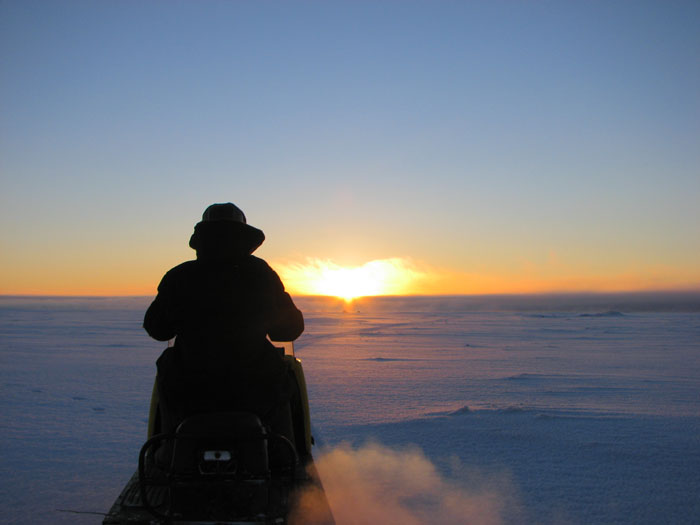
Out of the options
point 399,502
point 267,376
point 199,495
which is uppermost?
point 267,376

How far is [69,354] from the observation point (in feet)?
36.7

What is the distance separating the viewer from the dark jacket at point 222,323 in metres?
2.38

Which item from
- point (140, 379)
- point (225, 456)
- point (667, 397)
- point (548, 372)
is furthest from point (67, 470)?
point (548, 372)

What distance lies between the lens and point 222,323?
246cm

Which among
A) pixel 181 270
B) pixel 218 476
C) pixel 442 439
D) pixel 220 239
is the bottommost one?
pixel 442 439

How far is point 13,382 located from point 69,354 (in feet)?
12.3

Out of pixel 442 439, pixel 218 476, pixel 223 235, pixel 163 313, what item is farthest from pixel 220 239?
pixel 442 439

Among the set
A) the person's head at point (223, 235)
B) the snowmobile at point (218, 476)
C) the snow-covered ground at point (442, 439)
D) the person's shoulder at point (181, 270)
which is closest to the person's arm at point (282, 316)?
the person's head at point (223, 235)

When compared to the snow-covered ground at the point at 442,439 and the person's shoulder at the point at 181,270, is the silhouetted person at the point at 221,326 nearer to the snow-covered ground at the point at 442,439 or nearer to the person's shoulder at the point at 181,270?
the person's shoulder at the point at 181,270

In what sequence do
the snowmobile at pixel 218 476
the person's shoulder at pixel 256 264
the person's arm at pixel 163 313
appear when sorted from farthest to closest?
1. the person's shoulder at pixel 256 264
2. the person's arm at pixel 163 313
3. the snowmobile at pixel 218 476

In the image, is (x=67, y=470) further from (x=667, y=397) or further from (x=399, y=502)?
(x=667, y=397)

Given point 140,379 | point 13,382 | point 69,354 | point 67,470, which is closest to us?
point 67,470

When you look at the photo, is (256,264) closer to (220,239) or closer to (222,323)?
(220,239)

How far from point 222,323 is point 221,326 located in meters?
0.02
